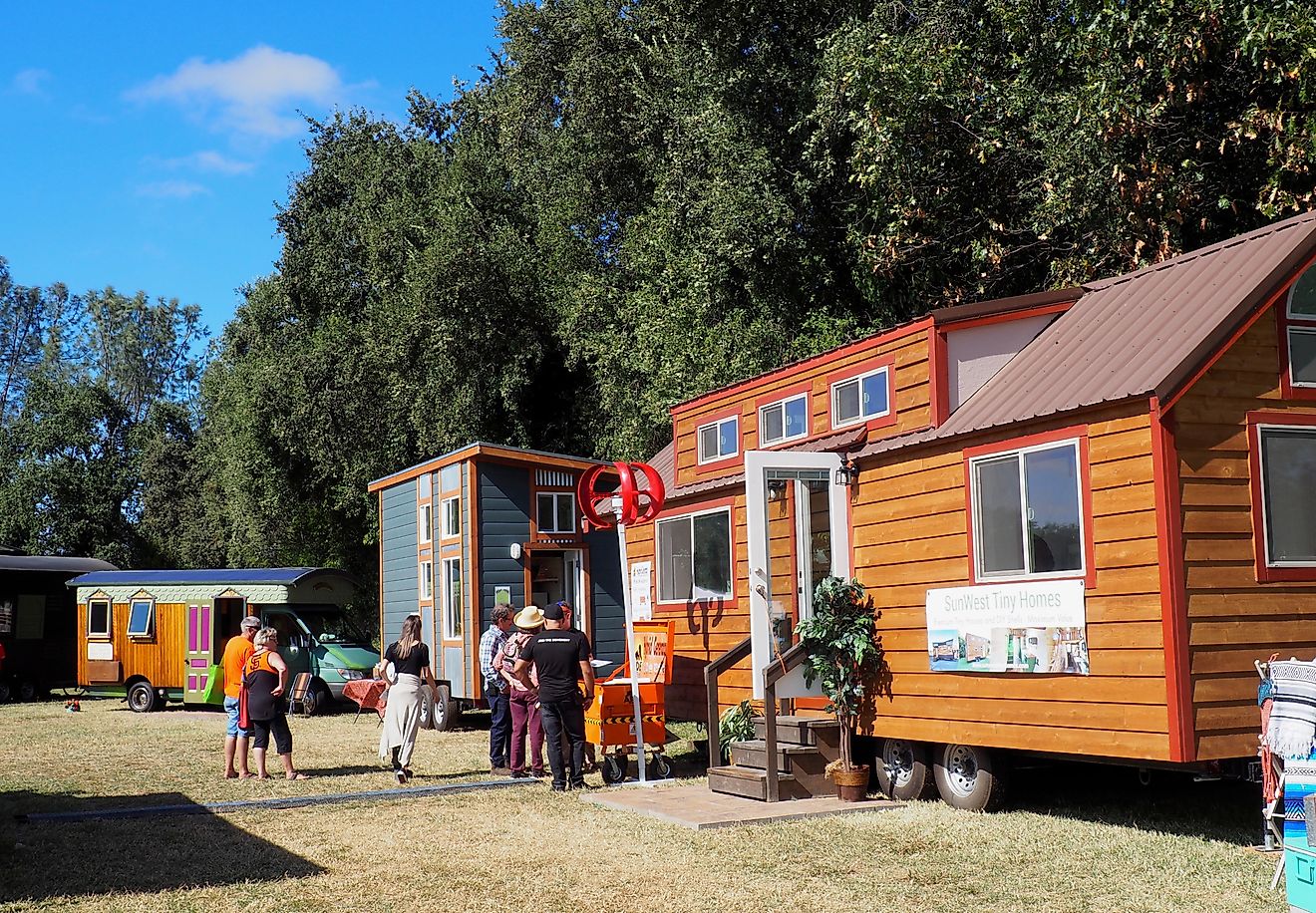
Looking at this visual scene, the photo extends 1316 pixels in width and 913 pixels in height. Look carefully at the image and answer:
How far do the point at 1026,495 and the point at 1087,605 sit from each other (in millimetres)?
979

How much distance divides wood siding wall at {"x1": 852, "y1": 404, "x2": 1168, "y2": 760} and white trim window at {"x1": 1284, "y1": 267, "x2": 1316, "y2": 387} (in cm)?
132

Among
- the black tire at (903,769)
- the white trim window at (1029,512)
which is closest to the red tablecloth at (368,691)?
the black tire at (903,769)

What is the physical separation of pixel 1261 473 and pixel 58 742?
15.3 metres

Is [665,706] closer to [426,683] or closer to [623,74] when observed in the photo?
[426,683]

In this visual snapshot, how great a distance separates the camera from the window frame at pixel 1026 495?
8.67 m

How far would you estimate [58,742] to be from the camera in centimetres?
1705

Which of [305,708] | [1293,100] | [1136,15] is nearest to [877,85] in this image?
[1136,15]

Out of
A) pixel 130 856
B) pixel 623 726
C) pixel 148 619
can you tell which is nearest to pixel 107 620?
pixel 148 619

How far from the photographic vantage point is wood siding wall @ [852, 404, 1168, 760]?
322 inches

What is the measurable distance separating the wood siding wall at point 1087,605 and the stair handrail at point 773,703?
0.80 m

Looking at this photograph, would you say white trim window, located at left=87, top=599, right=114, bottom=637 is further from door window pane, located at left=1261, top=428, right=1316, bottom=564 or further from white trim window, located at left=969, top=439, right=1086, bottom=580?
door window pane, located at left=1261, top=428, right=1316, bottom=564

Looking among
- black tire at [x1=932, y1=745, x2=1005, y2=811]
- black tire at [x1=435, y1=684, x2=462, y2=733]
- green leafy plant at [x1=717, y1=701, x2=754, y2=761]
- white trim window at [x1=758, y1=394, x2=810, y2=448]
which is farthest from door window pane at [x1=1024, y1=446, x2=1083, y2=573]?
black tire at [x1=435, y1=684, x2=462, y2=733]

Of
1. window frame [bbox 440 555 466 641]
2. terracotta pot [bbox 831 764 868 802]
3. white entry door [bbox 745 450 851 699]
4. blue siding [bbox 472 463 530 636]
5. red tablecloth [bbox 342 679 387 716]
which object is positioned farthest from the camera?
window frame [bbox 440 555 466 641]

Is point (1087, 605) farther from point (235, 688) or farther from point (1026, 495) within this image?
point (235, 688)
